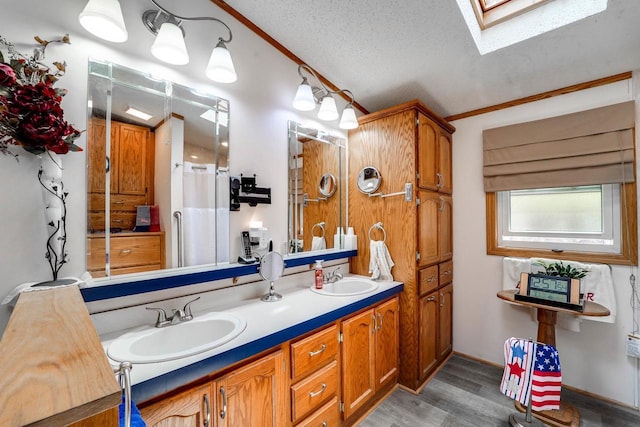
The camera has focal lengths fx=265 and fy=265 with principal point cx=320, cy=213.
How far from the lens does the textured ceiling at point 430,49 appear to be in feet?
5.27

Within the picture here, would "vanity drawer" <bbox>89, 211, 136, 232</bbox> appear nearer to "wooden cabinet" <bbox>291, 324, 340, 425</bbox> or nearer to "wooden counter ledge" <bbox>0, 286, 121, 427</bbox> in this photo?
"wooden counter ledge" <bbox>0, 286, 121, 427</bbox>

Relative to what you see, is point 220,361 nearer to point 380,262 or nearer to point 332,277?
point 332,277

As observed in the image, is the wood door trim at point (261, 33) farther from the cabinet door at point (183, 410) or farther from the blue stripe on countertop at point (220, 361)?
the cabinet door at point (183, 410)

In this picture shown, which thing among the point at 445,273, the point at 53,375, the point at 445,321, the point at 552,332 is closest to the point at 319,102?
the point at 445,273

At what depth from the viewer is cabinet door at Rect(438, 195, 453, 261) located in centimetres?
239

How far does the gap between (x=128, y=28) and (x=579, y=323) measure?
11.3 ft

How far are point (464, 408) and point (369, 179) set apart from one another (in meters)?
1.84

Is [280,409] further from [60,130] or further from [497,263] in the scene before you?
[497,263]

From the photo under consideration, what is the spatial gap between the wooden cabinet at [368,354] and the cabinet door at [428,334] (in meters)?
0.21

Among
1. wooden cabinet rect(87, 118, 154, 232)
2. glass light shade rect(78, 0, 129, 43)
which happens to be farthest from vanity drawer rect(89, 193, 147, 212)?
glass light shade rect(78, 0, 129, 43)

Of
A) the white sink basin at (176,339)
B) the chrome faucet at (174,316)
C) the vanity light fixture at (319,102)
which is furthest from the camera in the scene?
the vanity light fixture at (319,102)

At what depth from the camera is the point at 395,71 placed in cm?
210

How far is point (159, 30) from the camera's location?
129cm

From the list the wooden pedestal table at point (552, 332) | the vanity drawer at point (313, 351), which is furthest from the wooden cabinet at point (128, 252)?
the wooden pedestal table at point (552, 332)
